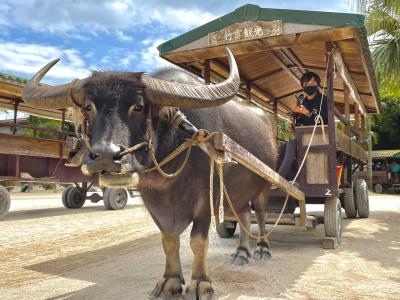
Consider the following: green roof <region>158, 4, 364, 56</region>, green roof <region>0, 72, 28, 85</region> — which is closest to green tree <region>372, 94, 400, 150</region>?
green roof <region>0, 72, 28, 85</region>

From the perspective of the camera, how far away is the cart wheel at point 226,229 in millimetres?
5909

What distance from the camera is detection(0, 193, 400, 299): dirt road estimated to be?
334cm

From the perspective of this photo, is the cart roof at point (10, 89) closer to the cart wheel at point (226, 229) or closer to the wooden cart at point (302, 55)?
the wooden cart at point (302, 55)

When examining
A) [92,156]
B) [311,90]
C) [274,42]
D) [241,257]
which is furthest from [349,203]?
[92,156]

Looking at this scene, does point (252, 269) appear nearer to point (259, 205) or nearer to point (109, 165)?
point (259, 205)

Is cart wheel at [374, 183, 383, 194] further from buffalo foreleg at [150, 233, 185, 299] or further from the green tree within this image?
buffalo foreleg at [150, 233, 185, 299]

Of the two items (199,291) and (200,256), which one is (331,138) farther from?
(199,291)

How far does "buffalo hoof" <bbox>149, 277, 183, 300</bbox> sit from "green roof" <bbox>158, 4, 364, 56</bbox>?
314 centimetres

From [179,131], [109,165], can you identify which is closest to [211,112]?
[179,131]

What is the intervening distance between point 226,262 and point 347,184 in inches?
145

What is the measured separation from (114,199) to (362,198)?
648cm

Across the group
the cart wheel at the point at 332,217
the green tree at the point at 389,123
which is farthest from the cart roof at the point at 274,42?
the green tree at the point at 389,123

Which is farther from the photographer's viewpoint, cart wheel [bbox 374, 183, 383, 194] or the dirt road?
cart wheel [bbox 374, 183, 383, 194]

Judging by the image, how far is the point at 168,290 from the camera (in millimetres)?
3102
